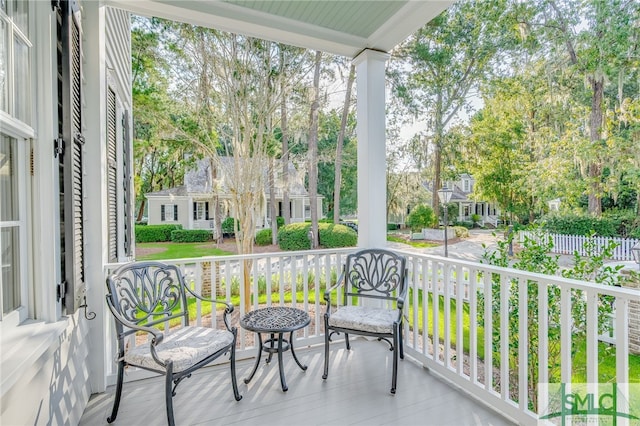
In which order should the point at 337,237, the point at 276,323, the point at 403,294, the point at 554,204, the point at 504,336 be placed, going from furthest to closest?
1. the point at 337,237
2. the point at 554,204
3. the point at 403,294
4. the point at 276,323
5. the point at 504,336

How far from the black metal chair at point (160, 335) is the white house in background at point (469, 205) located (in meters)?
7.69

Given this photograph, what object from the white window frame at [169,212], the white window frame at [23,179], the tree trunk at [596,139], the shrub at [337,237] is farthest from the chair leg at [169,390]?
the white window frame at [169,212]

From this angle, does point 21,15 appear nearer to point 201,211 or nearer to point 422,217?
point 422,217

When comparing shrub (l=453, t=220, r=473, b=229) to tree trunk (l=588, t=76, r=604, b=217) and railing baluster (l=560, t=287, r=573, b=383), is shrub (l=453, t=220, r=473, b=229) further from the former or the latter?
railing baluster (l=560, t=287, r=573, b=383)

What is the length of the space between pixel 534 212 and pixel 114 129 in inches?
297

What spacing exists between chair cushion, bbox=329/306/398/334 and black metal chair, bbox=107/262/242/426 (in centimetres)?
82

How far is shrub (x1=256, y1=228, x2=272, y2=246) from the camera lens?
11.3 meters

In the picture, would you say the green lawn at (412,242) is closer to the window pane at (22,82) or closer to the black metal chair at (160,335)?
the black metal chair at (160,335)

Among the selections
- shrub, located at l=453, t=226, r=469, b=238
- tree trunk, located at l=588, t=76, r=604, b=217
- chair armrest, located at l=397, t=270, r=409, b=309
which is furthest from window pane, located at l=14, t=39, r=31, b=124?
shrub, located at l=453, t=226, r=469, b=238

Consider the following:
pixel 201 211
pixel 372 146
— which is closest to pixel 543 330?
pixel 372 146

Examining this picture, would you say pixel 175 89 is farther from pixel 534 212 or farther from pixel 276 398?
pixel 534 212

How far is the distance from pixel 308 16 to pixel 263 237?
9.32 m

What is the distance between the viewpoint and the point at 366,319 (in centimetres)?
247

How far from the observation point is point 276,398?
7.39ft
